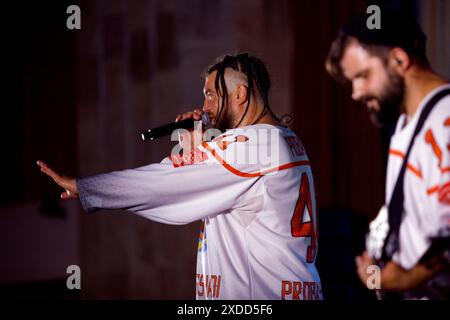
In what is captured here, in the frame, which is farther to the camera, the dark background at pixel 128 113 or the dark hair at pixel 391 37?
the dark background at pixel 128 113

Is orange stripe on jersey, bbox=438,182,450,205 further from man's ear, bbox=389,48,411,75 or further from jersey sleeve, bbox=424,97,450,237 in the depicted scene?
man's ear, bbox=389,48,411,75

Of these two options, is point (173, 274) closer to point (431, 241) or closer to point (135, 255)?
point (135, 255)

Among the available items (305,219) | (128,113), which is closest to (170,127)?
(305,219)

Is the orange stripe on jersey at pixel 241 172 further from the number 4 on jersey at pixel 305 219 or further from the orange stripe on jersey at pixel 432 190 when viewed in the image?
the orange stripe on jersey at pixel 432 190

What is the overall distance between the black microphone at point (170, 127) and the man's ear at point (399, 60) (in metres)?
0.75

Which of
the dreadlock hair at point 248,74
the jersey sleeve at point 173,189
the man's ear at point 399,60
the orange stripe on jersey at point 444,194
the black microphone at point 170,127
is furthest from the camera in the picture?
the dreadlock hair at point 248,74

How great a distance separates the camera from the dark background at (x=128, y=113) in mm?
3994

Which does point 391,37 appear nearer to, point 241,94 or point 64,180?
point 241,94

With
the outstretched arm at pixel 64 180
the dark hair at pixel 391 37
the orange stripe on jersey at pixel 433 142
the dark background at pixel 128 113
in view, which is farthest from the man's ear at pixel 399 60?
the dark background at pixel 128 113

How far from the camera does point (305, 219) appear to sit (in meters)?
2.00

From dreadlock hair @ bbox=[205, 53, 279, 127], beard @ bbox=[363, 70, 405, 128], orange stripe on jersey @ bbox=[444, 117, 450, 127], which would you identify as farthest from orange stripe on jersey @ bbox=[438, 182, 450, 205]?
dreadlock hair @ bbox=[205, 53, 279, 127]

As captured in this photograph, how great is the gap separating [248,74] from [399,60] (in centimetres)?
69

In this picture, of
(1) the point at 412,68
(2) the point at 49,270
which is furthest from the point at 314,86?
(2) the point at 49,270
